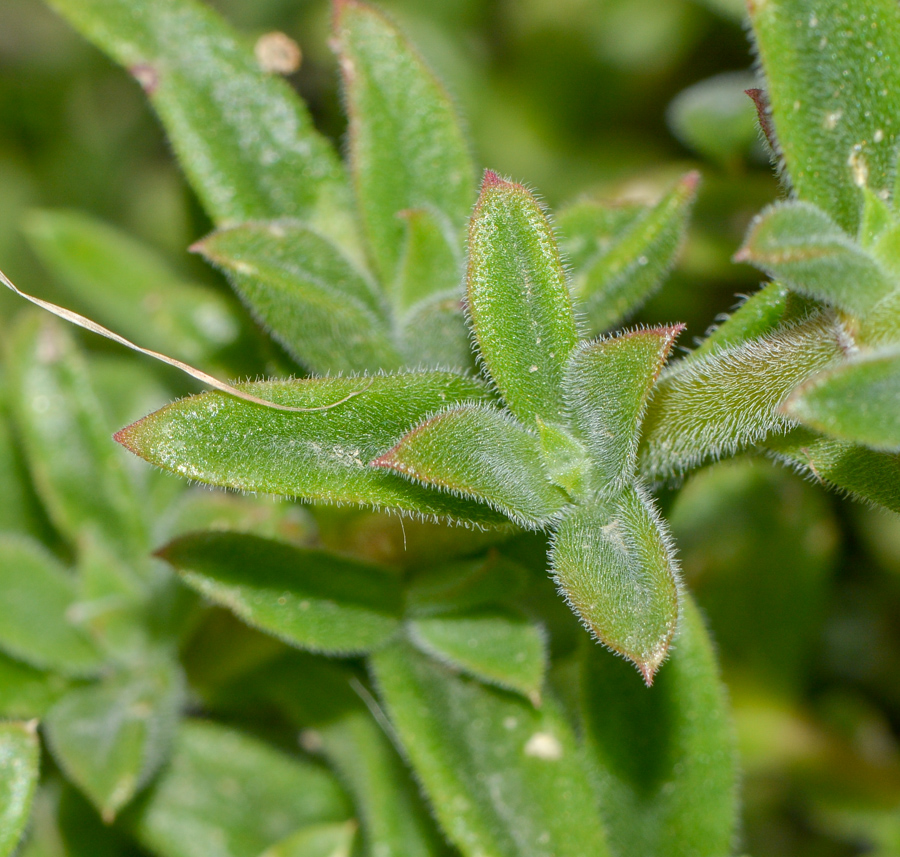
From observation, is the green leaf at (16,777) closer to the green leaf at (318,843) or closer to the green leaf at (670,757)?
the green leaf at (318,843)

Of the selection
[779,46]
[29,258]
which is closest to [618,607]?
[779,46]

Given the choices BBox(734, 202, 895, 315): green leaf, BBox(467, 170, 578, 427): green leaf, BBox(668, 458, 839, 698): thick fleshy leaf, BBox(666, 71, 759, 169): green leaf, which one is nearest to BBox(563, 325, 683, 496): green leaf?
BBox(467, 170, 578, 427): green leaf

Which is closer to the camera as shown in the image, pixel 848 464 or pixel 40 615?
pixel 848 464

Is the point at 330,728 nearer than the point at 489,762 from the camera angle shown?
No

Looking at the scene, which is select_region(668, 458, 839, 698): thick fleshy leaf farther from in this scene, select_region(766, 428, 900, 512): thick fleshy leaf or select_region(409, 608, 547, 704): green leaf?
select_region(766, 428, 900, 512): thick fleshy leaf

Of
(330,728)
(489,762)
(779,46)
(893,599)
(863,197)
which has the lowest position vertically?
(893,599)

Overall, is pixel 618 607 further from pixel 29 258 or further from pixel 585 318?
pixel 29 258

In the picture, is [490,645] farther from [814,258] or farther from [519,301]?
[814,258]

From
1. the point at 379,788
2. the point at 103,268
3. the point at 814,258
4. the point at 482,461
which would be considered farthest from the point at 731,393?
the point at 103,268
